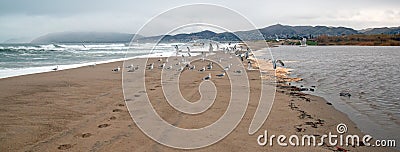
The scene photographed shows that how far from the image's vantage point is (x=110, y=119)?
725cm

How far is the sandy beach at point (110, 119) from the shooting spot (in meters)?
5.61

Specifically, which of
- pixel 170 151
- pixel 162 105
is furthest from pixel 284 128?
pixel 162 105

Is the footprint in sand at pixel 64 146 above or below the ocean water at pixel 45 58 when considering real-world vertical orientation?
below

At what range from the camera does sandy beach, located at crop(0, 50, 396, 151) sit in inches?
221

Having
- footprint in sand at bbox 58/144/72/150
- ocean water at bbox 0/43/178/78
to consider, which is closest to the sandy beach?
footprint in sand at bbox 58/144/72/150

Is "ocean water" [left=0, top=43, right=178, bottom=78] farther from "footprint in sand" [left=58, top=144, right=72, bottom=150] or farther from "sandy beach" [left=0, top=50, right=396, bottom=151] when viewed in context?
"footprint in sand" [left=58, top=144, right=72, bottom=150]

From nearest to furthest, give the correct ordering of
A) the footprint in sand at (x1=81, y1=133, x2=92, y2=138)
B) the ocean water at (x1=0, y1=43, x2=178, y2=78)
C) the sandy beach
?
the sandy beach
the footprint in sand at (x1=81, y1=133, x2=92, y2=138)
the ocean water at (x1=0, y1=43, x2=178, y2=78)

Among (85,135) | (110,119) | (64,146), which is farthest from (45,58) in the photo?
(64,146)

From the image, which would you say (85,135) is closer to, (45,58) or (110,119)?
(110,119)

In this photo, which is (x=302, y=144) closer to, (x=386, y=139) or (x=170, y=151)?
(x=386, y=139)

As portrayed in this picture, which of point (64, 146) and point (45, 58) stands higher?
point (45, 58)

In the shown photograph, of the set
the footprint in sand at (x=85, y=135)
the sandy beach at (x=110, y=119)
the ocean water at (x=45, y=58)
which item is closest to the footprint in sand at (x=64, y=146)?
the sandy beach at (x=110, y=119)

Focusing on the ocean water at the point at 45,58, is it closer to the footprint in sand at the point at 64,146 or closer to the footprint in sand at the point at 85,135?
the footprint in sand at the point at 85,135

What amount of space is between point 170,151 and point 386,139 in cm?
424
